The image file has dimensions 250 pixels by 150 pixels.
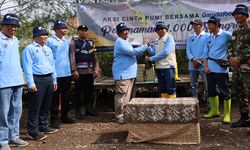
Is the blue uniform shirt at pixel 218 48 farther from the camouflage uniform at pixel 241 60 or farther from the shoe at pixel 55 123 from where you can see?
the shoe at pixel 55 123

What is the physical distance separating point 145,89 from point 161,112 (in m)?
4.48

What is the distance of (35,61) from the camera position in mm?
5664

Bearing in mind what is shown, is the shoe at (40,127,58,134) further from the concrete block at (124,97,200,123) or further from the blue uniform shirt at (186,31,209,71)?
the blue uniform shirt at (186,31,209,71)

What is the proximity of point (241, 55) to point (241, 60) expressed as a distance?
0.27 feet

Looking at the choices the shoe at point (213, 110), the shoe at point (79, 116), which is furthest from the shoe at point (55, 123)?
the shoe at point (213, 110)

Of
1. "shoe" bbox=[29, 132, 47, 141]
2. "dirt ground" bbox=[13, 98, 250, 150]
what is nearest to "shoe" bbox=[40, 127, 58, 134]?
"dirt ground" bbox=[13, 98, 250, 150]

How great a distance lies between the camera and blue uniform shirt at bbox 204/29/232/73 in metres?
6.38

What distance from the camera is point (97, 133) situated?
6223mm

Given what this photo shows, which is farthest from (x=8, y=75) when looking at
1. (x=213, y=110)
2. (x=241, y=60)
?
(x=213, y=110)

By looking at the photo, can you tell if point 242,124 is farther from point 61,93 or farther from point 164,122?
point 61,93

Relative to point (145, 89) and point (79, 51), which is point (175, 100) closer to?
point (79, 51)

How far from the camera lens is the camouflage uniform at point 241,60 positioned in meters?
5.70

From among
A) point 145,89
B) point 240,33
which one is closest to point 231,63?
point 240,33

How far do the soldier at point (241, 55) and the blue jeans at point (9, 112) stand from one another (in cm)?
336
